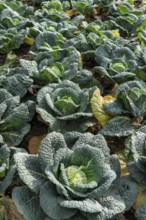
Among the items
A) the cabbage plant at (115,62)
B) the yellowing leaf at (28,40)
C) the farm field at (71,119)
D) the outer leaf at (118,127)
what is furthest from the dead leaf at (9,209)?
the yellowing leaf at (28,40)

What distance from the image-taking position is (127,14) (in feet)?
16.2

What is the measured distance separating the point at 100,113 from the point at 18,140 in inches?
29.7

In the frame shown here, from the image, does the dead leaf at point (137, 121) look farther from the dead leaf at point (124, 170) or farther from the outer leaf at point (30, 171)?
the outer leaf at point (30, 171)

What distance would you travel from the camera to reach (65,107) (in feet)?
10.5

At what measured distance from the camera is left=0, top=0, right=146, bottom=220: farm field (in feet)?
8.09

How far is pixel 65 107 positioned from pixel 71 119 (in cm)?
12

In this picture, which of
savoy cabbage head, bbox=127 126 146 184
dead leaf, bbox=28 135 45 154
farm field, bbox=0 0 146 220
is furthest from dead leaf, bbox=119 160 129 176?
dead leaf, bbox=28 135 45 154

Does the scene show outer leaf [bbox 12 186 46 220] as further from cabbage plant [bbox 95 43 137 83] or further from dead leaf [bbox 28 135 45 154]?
cabbage plant [bbox 95 43 137 83]

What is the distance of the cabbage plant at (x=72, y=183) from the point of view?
7.83 feet

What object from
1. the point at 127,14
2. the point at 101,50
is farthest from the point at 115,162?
the point at 127,14

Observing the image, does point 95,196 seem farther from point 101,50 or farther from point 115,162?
point 101,50

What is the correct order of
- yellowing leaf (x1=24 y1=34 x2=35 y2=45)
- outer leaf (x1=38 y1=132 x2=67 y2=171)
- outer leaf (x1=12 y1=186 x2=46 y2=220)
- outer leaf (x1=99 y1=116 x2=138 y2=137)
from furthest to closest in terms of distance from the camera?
yellowing leaf (x1=24 y1=34 x2=35 y2=45) < outer leaf (x1=99 y1=116 x2=138 y2=137) < outer leaf (x1=38 y1=132 x2=67 y2=171) < outer leaf (x1=12 y1=186 x2=46 y2=220)

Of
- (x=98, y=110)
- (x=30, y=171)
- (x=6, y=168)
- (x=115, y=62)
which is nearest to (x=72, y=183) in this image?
(x=30, y=171)

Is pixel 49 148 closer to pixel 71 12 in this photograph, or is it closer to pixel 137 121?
pixel 137 121
